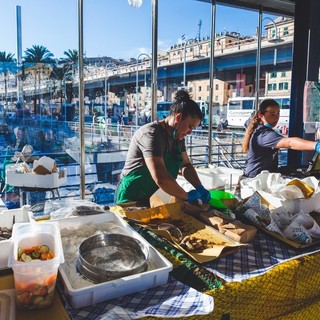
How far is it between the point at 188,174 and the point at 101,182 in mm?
2893

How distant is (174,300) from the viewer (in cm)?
92

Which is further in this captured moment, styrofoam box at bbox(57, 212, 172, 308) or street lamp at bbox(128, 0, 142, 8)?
street lamp at bbox(128, 0, 142, 8)

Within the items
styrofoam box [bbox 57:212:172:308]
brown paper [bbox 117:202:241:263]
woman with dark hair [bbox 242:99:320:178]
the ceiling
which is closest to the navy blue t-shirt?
woman with dark hair [bbox 242:99:320:178]

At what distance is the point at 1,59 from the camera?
10.7 ft

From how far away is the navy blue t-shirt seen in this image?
2701mm

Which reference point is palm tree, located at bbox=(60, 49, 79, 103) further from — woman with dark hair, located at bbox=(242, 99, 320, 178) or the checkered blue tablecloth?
the checkered blue tablecloth

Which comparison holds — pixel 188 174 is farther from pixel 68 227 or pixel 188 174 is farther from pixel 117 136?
pixel 117 136

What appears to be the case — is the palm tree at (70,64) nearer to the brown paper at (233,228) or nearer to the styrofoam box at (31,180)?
the styrofoam box at (31,180)

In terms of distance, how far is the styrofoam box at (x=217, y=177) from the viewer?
3.04 meters

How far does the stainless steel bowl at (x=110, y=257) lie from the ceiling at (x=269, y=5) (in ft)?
11.6

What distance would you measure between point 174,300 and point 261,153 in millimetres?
2108

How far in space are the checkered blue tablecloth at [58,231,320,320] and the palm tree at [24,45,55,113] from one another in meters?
2.98

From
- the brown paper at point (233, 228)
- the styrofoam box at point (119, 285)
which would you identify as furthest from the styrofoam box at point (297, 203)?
the styrofoam box at point (119, 285)

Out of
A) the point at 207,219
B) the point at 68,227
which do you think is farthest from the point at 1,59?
the point at 207,219
